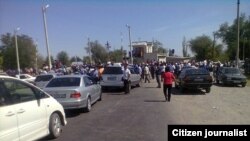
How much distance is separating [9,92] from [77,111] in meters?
6.70

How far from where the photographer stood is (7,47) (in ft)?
228

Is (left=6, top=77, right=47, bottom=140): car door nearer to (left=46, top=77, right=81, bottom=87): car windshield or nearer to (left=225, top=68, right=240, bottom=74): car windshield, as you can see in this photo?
(left=46, top=77, right=81, bottom=87): car windshield

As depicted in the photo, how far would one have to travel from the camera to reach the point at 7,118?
727 cm

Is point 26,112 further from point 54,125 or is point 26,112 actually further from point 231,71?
point 231,71

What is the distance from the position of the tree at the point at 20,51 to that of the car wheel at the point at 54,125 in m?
61.1

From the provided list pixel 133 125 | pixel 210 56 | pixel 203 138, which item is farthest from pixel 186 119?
pixel 210 56

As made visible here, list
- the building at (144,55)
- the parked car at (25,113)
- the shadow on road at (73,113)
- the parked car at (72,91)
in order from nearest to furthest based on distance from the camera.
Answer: the parked car at (25,113), the parked car at (72,91), the shadow on road at (73,113), the building at (144,55)

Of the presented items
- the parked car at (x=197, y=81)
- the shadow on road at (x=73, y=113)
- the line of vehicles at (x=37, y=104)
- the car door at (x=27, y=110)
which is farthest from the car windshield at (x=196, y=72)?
the car door at (x=27, y=110)

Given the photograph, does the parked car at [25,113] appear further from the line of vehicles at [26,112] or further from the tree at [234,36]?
the tree at [234,36]

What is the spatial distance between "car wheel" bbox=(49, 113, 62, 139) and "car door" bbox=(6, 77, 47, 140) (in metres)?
0.29

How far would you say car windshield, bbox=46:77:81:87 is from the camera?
45.2 feet

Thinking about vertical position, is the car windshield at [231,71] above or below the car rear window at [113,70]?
below

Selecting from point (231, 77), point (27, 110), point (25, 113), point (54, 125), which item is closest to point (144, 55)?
point (231, 77)

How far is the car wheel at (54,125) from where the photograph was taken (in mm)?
9156
